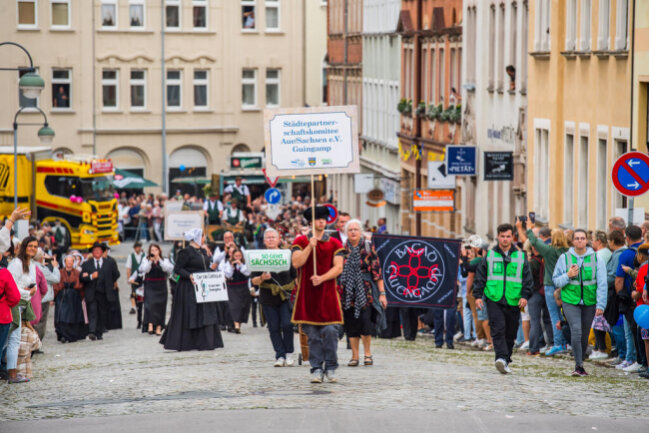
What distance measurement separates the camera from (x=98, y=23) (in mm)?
71750

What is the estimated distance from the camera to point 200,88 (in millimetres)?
74062

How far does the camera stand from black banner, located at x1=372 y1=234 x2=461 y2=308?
21938 millimetres

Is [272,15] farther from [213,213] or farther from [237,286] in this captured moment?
[237,286]

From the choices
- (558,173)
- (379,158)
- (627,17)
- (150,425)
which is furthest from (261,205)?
(150,425)

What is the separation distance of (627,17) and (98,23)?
47973 millimetres

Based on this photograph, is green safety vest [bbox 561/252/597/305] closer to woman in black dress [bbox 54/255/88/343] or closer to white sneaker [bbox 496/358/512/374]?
white sneaker [bbox 496/358/512/374]

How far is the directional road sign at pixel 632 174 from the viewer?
18.3m

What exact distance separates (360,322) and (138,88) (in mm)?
57323

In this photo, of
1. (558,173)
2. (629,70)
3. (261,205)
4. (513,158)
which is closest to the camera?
(629,70)

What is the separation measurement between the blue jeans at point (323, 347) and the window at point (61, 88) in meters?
57.6

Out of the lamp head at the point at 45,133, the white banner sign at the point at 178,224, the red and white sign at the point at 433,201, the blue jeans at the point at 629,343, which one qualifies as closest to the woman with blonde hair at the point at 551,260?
the blue jeans at the point at 629,343

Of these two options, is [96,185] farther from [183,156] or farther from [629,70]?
[629,70]

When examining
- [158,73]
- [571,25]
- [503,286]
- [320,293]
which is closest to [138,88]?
[158,73]

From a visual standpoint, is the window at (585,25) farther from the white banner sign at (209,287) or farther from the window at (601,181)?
the white banner sign at (209,287)
